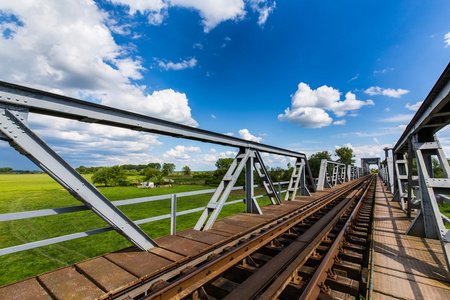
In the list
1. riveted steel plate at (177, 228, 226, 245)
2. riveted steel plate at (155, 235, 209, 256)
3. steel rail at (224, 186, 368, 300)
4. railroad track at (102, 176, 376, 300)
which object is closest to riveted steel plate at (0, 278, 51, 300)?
railroad track at (102, 176, 376, 300)

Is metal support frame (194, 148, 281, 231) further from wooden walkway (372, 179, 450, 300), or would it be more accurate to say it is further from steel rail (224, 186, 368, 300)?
wooden walkway (372, 179, 450, 300)

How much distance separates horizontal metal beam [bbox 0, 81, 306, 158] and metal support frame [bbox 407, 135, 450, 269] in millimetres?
5134

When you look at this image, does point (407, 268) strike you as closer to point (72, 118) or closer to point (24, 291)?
point (24, 291)

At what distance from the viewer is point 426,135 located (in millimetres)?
4984

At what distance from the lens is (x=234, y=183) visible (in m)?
5.95

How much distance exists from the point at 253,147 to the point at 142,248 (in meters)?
4.69

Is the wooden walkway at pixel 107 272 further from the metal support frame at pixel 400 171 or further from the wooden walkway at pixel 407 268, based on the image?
the metal support frame at pixel 400 171

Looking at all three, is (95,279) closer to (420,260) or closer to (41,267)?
(41,267)

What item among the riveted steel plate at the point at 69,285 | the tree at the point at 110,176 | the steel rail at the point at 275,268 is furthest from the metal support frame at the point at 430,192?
the tree at the point at 110,176

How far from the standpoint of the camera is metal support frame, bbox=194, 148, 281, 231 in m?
5.44

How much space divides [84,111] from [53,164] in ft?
3.02

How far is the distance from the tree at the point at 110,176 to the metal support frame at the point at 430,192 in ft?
138

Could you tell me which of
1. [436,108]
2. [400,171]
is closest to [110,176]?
[400,171]

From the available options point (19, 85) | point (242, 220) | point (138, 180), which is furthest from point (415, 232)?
point (138, 180)
